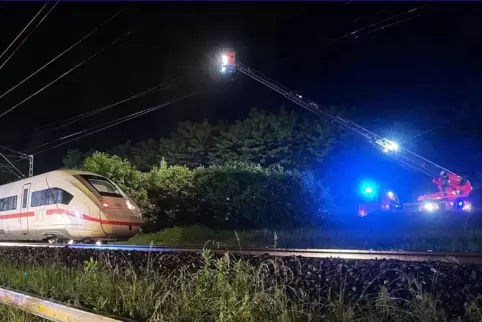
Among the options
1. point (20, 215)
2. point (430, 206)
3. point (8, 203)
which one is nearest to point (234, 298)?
point (20, 215)

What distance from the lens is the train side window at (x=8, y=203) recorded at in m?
20.1

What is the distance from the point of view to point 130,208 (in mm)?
17703

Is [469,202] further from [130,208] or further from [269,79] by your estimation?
[130,208]

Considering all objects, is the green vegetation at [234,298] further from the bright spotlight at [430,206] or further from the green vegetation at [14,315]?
the bright spotlight at [430,206]

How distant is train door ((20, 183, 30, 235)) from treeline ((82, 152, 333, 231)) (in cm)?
615

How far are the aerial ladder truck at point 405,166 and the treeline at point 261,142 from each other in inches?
277

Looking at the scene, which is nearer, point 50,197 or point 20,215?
point 50,197

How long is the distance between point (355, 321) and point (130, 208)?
1426cm

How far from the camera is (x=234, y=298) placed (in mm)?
5051

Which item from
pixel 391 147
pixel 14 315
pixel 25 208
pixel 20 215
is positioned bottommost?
pixel 14 315

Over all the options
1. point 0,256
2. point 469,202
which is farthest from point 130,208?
point 469,202

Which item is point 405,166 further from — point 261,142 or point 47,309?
point 47,309

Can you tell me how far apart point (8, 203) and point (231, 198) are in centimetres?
978

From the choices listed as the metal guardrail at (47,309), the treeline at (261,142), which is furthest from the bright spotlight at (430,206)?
the metal guardrail at (47,309)
